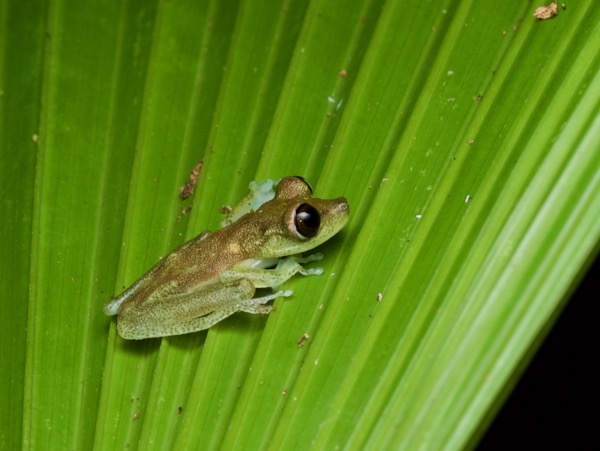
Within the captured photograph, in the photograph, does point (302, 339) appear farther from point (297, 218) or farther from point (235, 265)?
point (235, 265)

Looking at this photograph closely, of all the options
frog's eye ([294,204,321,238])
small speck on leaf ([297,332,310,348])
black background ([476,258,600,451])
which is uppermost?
frog's eye ([294,204,321,238])

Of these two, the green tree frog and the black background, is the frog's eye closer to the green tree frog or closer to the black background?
the green tree frog

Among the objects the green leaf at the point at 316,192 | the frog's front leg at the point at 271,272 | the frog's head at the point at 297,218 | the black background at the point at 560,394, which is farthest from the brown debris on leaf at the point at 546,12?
the black background at the point at 560,394

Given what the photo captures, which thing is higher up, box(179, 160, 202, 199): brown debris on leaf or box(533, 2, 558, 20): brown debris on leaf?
box(533, 2, 558, 20): brown debris on leaf

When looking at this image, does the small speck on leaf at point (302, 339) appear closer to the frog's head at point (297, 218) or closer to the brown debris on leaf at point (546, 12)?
the frog's head at point (297, 218)

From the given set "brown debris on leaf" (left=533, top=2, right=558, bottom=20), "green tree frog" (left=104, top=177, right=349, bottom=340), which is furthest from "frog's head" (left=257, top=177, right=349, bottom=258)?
"brown debris on leaf" (left=533, top=2, right=558, bottom=20)

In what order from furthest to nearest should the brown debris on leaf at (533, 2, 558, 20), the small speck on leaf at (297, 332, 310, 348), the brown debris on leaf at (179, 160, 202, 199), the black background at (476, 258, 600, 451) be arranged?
1. the black background at (476, 258, 600, 451)
2. the brown debris on leaf at (179, 160, 202, 199)
3. the brown debris on leaf at (533, 2, 558, 20)
4. the small speck on leaf at (297, 332, 310, 348)

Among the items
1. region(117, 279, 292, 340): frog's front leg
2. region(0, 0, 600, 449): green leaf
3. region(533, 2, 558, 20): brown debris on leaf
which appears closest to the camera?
region(0, 0, 600, 449): green leaf

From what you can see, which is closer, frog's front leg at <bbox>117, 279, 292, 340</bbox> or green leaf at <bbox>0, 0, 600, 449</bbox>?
green leaf at <bbox>0, 0, 600, 449</bbox>
